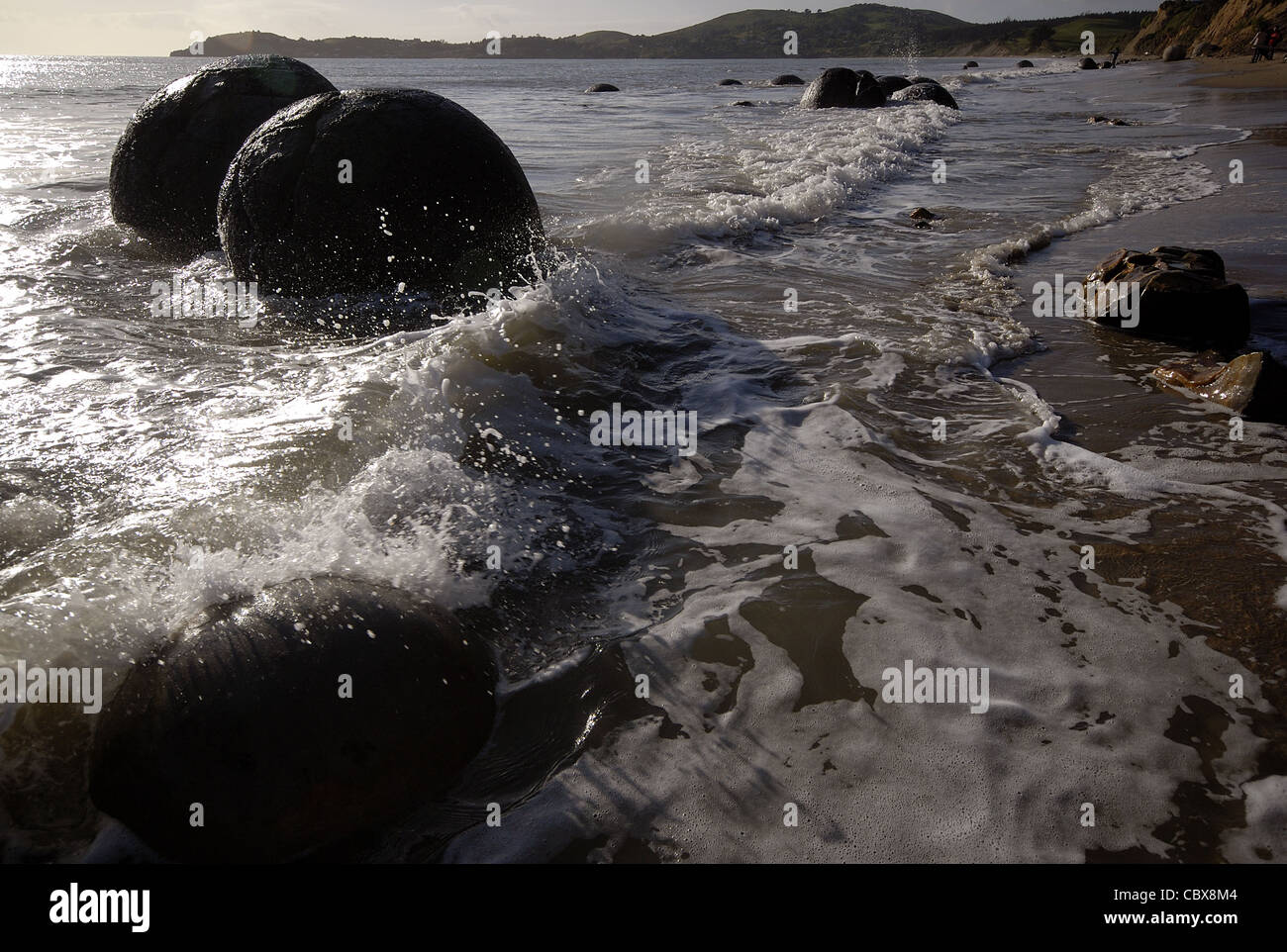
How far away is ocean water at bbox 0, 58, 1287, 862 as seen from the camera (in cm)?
209

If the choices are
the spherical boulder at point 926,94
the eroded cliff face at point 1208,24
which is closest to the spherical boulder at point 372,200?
the spherical boulder at point 926,94

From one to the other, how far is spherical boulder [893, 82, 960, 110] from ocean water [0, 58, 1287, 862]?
21.2m

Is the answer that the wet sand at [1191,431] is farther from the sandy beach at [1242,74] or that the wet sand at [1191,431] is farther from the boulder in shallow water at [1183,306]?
the sandy beach at [1242,74]

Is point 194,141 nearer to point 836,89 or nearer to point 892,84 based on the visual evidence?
point 836,89

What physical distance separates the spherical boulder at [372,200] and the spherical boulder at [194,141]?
1452mm

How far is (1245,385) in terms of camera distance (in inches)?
159

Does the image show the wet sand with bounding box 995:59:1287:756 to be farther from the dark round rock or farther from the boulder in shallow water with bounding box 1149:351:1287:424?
the dark round rock

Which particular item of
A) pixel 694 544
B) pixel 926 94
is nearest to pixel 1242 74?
pixel 926 94

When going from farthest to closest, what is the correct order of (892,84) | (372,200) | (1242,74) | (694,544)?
1. (1242,74)
2. (892,84)
3. (372,200)
4. (694,544)

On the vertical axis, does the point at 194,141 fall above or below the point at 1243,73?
below

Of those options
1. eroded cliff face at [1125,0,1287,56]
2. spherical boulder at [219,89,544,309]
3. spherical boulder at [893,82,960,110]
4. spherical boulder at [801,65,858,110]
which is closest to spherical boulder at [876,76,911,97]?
spherical boulder at [893,82,960,110]

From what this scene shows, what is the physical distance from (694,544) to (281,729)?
161 centimetres

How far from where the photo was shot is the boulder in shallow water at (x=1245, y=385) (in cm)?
398
